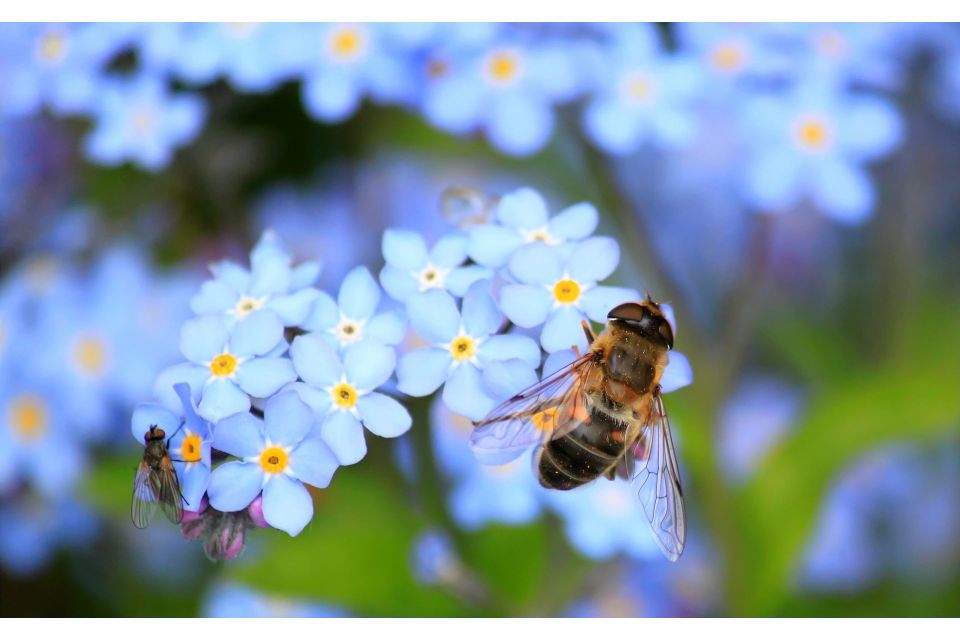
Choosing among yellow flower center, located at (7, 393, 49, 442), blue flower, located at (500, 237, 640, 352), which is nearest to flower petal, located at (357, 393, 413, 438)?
blue flower, located at (500, 237, 640, 352)

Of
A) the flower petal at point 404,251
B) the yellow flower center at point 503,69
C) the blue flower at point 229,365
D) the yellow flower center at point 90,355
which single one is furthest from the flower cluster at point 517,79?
the blue flower at point 229,365

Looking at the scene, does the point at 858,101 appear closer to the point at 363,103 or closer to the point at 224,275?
the point at 363,103

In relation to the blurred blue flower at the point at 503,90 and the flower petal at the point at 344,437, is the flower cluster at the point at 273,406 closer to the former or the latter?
the flower petal at the point at 344,437

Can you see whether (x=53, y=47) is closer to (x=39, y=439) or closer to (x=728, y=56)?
(x=39, y=439)

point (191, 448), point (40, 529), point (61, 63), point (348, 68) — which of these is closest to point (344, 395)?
point (191, 448)

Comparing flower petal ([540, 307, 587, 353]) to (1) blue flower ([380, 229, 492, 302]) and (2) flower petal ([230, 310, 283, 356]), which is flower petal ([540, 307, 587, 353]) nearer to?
(1) blue flower ([380, 229, 492, 302])
